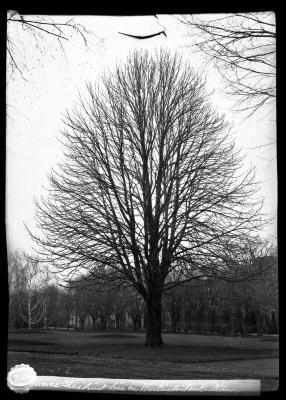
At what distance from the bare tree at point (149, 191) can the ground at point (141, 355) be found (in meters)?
0.28

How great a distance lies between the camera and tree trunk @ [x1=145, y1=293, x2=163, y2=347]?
256 inches

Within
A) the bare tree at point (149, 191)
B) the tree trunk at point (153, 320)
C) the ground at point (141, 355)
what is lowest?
the ground at point (141, 355)

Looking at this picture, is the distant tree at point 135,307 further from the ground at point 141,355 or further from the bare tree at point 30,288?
the bare tree at point 30,288

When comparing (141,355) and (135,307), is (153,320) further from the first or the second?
(141,355)

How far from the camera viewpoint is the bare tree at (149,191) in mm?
6652

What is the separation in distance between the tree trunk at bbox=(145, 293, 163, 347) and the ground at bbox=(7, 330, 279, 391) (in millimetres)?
88

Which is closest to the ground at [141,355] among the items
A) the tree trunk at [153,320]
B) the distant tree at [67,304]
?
the tree trunk at [153,320]

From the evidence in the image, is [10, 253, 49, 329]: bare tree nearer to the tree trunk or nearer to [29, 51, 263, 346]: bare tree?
[29, 51, 263, 346]: bare tree

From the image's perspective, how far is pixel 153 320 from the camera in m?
6.58

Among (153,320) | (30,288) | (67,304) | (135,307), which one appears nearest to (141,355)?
(153,320)

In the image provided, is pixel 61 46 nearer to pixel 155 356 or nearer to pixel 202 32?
pixel 202 32

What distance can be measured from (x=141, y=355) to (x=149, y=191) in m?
1.99

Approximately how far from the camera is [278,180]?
630 centimetres
